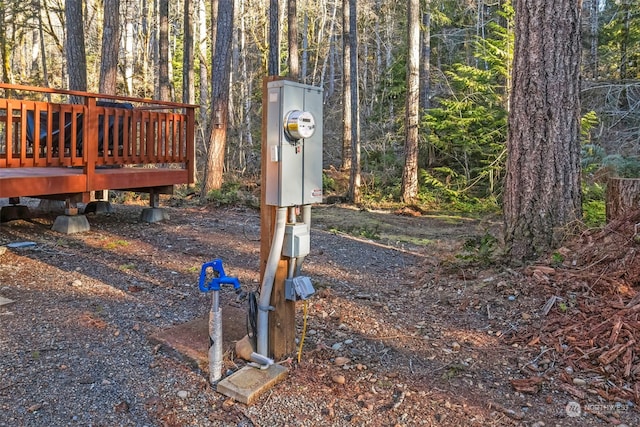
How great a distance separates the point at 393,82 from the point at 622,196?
14923 mm

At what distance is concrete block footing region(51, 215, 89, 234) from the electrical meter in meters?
4.70

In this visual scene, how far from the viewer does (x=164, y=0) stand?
52.7 ft

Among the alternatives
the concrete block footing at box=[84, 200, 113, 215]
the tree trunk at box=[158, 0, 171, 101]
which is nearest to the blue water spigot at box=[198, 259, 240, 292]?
the concrete block footing at box=[84, 200, 113, 215]

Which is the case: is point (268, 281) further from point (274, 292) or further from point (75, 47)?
point (75, 47)

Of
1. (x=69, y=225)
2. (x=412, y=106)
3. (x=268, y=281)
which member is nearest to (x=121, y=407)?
(x=268, y=281)

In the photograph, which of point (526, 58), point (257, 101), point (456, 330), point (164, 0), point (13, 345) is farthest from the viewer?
point (257, 101)

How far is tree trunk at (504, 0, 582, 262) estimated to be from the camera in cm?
437

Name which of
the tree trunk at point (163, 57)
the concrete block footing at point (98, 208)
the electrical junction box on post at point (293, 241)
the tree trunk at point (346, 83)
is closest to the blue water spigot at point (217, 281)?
the electrical junction box on post at point (293, 241)

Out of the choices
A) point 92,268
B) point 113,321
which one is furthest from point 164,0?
point 113,321

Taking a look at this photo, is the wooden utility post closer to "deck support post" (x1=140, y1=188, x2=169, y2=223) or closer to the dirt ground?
the dirt ground

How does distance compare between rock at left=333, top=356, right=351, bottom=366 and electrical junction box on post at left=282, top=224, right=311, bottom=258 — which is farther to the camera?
rock at left=333, top=356, right=351, bottom=366

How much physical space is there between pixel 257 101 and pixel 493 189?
13.4 metres

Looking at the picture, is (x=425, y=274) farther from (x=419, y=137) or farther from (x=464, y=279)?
(x=419, y=137)

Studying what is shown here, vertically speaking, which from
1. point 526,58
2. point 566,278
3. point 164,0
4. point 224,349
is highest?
point 164,0
